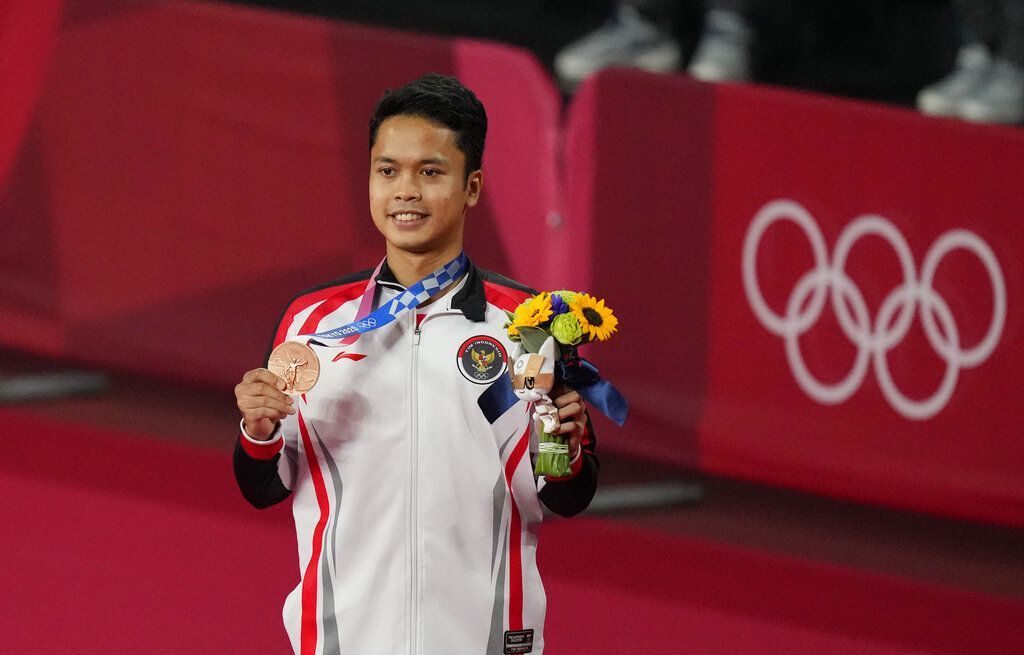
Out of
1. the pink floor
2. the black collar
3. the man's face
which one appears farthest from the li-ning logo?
the man's face

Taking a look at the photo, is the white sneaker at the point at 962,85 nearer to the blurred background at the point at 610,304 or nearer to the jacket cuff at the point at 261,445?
the blurred background at the point at 610,304

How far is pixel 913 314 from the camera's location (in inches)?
205

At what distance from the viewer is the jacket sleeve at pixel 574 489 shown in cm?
253

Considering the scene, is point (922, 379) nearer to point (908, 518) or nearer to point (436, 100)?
point (908, 518)

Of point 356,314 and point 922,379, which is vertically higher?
point 356,314

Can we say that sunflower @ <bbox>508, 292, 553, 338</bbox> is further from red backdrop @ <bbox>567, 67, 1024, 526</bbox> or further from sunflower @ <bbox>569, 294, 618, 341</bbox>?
red backdrop @ <bbox>567, 67, 1024, 526</bbox>

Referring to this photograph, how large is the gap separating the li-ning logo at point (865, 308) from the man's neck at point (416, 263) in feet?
9.27

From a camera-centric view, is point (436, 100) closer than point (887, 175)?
Yes

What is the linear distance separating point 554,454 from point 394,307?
412 millimetres

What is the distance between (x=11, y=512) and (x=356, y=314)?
3.04 m

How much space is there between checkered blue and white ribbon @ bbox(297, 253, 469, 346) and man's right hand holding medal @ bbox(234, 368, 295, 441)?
0.16 metres

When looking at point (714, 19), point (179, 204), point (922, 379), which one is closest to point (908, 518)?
point (922, 379)

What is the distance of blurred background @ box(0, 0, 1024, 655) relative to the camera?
16.4 ft

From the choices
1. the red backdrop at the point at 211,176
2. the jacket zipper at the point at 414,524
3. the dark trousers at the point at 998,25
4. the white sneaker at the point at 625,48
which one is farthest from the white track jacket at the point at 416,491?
the white sneaker at the point at 625,48
